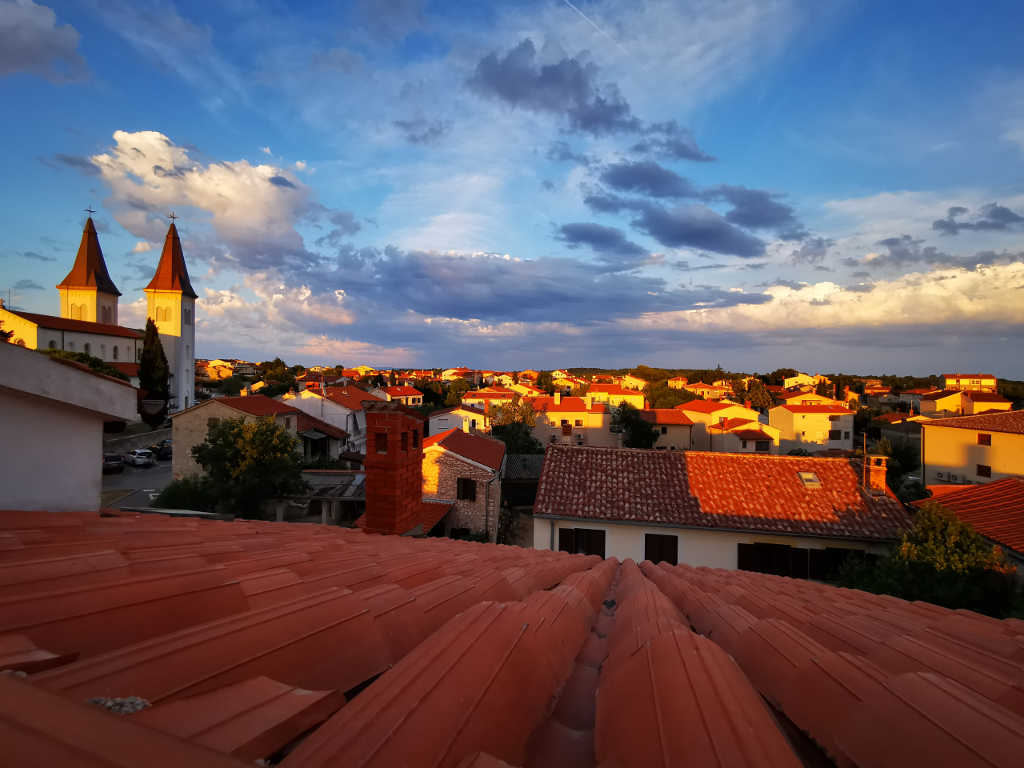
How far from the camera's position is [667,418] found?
42.2 m

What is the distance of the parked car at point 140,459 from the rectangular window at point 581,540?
29.4 meters

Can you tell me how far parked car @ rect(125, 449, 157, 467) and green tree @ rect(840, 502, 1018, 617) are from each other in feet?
119

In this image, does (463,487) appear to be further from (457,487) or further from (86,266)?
(86,266)

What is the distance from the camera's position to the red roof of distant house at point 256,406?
82.5 feet

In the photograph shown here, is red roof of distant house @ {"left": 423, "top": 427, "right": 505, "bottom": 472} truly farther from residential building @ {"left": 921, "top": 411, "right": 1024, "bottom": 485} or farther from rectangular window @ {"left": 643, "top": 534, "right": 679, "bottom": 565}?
residential building @ {"left": 921, "top": 411, "right": 1024, "bottom": 485}

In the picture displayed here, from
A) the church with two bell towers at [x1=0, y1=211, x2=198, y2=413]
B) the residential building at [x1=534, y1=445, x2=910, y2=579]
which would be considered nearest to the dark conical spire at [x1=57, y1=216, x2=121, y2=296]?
the church with two bell towers at [x1=0, y1=211, x2=198, y2=413]

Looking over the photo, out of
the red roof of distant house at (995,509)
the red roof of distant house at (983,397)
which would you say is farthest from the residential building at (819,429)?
the red roof of distant house at (995,509)

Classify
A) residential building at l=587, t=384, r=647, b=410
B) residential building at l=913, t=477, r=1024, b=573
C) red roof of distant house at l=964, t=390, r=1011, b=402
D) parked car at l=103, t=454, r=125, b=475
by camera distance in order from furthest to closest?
residential building at l=587, t=384, r=647, b=410
red roof of distant house at l=964, t=390, r=1011, b=402
parked car at l=103, t=454, r=125, b=475
residential building at l=913, t=477, r=1024, b=573

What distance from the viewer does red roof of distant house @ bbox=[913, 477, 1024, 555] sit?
9.50 m

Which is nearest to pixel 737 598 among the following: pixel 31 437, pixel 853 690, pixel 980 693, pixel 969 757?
pixel 980 693

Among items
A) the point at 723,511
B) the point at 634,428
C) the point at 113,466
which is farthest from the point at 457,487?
the point at 634,428

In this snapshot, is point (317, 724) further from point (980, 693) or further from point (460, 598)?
point (980, 693)

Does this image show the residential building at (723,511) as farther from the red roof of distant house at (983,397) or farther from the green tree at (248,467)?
the red roof of distant house at (983,397)

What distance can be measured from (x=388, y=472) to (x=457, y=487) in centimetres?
1230
